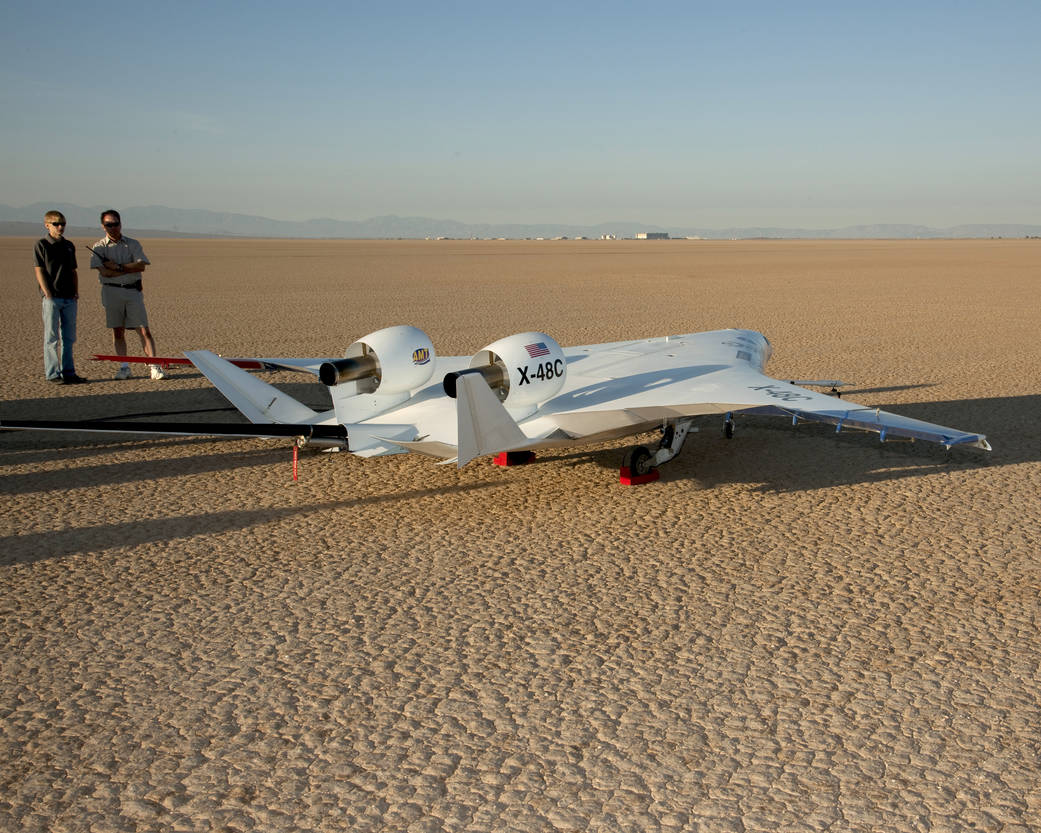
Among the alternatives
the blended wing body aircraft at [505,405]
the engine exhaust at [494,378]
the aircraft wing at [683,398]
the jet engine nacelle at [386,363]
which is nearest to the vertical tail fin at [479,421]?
the blended wing body aircraft at [505,405]

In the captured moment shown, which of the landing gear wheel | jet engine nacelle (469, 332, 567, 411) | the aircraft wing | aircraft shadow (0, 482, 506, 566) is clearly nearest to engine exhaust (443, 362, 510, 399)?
jet engine nacelle (469, 332, 567, 411)

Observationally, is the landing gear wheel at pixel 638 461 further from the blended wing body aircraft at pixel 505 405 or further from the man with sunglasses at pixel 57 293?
the man with sunglasses at pixel 57 293

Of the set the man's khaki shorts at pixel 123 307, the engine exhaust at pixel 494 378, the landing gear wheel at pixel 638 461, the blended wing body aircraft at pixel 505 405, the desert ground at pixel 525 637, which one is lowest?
the desert ground at pixel 525 637

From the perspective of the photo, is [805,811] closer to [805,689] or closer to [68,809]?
[805,689]

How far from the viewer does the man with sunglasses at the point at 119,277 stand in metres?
14.3

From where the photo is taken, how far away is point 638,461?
9164 millimetres

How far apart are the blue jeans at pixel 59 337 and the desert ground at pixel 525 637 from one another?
3778 mm

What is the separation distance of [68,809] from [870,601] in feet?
16.7

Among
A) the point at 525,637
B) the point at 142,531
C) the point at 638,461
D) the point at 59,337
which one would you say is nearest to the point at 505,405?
the point at 638,461

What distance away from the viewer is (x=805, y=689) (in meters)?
5.16

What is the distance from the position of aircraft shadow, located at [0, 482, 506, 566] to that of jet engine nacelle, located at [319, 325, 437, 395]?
1174mm

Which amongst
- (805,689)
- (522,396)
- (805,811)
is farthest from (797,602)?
(522,396)

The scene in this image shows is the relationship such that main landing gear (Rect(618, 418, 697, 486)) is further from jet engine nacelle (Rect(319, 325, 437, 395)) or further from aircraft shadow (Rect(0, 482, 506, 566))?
jet engine nacelle (Rect(319, 325, 437, 395))

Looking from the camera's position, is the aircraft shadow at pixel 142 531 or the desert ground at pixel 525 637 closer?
the desert ground at pixel 525 637
